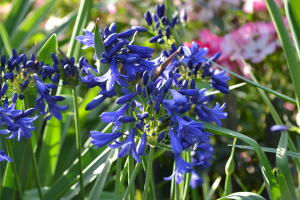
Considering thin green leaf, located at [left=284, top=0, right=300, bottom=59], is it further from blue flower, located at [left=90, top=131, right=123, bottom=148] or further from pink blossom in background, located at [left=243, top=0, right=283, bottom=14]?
pink blossom in background, located at [left=243, top=0, right=283, bottom=14]

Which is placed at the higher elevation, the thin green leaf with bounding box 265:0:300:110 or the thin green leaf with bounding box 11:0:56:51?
the thin green leaf with bounding box 11:0:56:51

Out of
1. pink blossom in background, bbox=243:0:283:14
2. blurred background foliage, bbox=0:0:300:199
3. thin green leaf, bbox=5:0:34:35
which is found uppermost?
thin green leaf, bbox=5:0:34:35

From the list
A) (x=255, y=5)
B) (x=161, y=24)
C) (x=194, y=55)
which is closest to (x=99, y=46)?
(x=194, y=55)

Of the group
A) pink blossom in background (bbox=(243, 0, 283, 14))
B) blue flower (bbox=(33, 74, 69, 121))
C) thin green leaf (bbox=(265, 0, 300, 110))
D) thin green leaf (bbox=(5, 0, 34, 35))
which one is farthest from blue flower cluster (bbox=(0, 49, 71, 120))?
pink blossom in background (bbox=(243, 0, 283, 14))

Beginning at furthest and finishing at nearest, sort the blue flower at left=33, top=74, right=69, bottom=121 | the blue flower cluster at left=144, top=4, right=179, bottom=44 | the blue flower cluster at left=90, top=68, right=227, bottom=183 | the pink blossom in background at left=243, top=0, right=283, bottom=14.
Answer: the pink blossom in background at left=243, top=0, right=283, bottom=14 < the blue flower cluster at left=144, top=4, right=179, bottom=44 < the blue flower at left=33, top=74, right=69, bottom=121 < the blue flower cluster at left=90, top=68, right=227, bottom=183

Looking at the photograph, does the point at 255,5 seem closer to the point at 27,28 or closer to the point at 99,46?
the point at 27,28

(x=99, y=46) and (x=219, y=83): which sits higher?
(x=99, y=46)

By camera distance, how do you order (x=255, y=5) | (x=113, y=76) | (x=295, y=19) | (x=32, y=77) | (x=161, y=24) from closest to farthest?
(x=113, y=76) < (x=295, y=19) < (x=32, y=77) < (x=161, y=24) < (x=255, y=5)

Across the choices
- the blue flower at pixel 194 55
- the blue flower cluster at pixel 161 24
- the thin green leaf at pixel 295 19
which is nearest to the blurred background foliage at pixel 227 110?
the blue flower cluster at pixel 161 24

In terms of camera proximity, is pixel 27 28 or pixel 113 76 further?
pixel 27 28

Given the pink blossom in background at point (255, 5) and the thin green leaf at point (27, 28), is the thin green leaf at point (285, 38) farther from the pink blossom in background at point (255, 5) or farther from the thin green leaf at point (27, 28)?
the pink blossom in background at point (255, 5)
